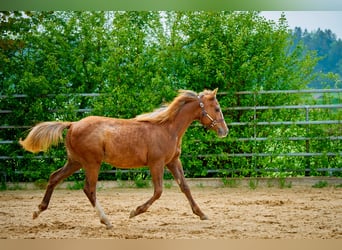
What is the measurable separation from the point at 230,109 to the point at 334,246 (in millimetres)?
3411

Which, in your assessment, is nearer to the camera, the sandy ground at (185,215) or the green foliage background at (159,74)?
the sandy ground at (185,215)

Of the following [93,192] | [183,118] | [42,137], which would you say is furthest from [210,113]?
[42,137]

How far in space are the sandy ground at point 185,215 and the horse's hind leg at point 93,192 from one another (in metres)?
0.09

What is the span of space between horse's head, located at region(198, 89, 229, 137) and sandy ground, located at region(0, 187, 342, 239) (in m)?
0.82

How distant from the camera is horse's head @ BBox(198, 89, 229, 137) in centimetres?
595

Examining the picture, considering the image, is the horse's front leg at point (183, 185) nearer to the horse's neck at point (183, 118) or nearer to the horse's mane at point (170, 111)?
the horse's neck at point (183, 118)

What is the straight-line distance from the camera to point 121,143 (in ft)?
18.7

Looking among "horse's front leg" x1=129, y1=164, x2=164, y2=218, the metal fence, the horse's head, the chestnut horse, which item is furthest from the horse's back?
the metal fence

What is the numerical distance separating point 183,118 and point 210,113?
26cm

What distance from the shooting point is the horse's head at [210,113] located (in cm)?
595

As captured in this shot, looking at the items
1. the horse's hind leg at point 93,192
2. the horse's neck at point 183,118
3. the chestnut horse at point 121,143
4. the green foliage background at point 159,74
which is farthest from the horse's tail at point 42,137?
the green foliage background at point 159,74

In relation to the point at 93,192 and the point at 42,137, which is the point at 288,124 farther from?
the point at 42,137
